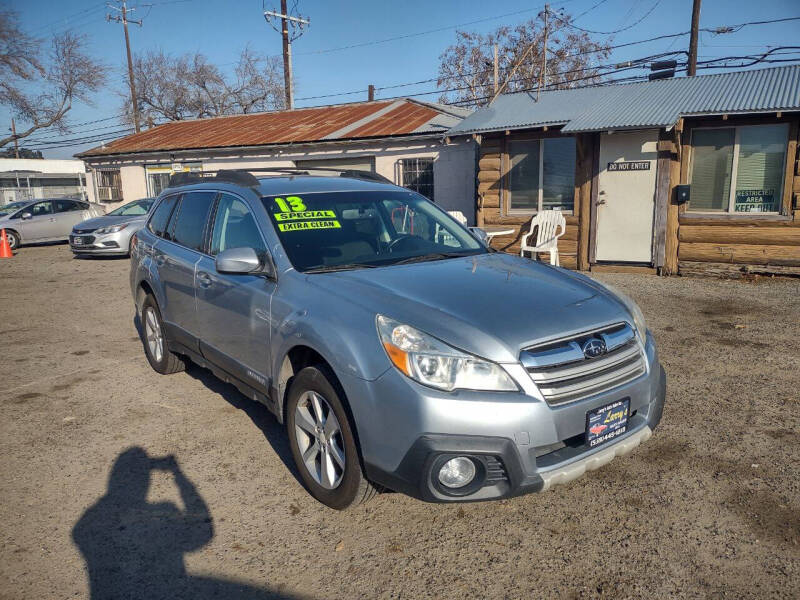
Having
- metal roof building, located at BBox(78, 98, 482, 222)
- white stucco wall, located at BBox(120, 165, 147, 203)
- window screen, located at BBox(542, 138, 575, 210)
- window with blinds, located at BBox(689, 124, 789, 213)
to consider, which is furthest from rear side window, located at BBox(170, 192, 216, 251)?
white stucco wall, located at BBox(120, 165, 147, 203)

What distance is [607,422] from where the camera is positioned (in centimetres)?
280

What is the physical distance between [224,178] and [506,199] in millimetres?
8891

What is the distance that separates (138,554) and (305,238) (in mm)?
1936

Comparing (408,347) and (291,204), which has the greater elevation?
(291,204)

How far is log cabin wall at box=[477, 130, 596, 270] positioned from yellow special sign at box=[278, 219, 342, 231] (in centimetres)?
848

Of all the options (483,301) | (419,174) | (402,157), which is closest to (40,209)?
(402,157)

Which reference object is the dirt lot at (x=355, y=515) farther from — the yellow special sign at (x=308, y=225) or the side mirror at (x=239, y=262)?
the yellow special sign at (x=308, y=225)

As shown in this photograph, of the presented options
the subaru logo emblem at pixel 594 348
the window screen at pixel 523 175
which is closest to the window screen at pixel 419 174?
the window screen at pixel 523 175

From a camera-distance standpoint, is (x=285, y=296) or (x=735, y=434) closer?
(x=285, y=296)

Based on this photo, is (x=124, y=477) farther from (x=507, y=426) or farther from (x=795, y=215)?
(x=795, y=215)

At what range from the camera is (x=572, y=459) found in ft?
8.80

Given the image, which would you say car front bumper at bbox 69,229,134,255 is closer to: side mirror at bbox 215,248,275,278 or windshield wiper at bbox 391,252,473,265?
side mirror at bbox 215,248,275,278

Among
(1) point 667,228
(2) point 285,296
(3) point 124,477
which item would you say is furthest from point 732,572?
(1) point 667,228

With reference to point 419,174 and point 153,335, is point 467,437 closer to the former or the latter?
point 153,335
